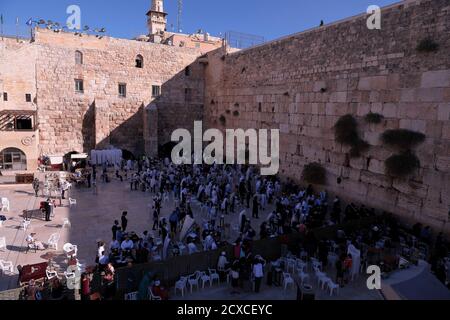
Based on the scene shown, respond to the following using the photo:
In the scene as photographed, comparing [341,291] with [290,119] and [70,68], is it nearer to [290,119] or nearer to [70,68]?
[290,119]

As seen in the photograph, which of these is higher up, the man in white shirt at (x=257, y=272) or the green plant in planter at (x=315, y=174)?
the green plant in planter at (x=315, y=174)

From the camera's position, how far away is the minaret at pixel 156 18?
131ft

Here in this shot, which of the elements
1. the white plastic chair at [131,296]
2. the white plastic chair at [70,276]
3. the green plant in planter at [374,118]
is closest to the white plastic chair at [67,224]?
the white plastic chair at [70,276]

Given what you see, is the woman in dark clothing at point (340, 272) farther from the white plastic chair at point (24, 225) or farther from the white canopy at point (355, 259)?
the white plastic chair at point (24, 225)

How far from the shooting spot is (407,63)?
10.7 meters

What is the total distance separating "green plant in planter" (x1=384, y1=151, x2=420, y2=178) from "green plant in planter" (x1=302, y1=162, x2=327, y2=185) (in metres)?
3.32

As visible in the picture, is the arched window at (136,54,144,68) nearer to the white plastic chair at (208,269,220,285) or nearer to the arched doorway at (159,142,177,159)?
the arched doorway at (159,142,177,159)

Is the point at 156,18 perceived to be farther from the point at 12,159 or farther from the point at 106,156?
the point at 12,159

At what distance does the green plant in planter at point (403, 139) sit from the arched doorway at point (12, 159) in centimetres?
1749

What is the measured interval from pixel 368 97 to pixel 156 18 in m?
34.1

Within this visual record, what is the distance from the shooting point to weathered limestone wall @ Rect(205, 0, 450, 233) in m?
9.91

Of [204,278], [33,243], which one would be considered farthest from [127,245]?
[33,243]

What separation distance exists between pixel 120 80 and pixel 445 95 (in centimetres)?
1836
